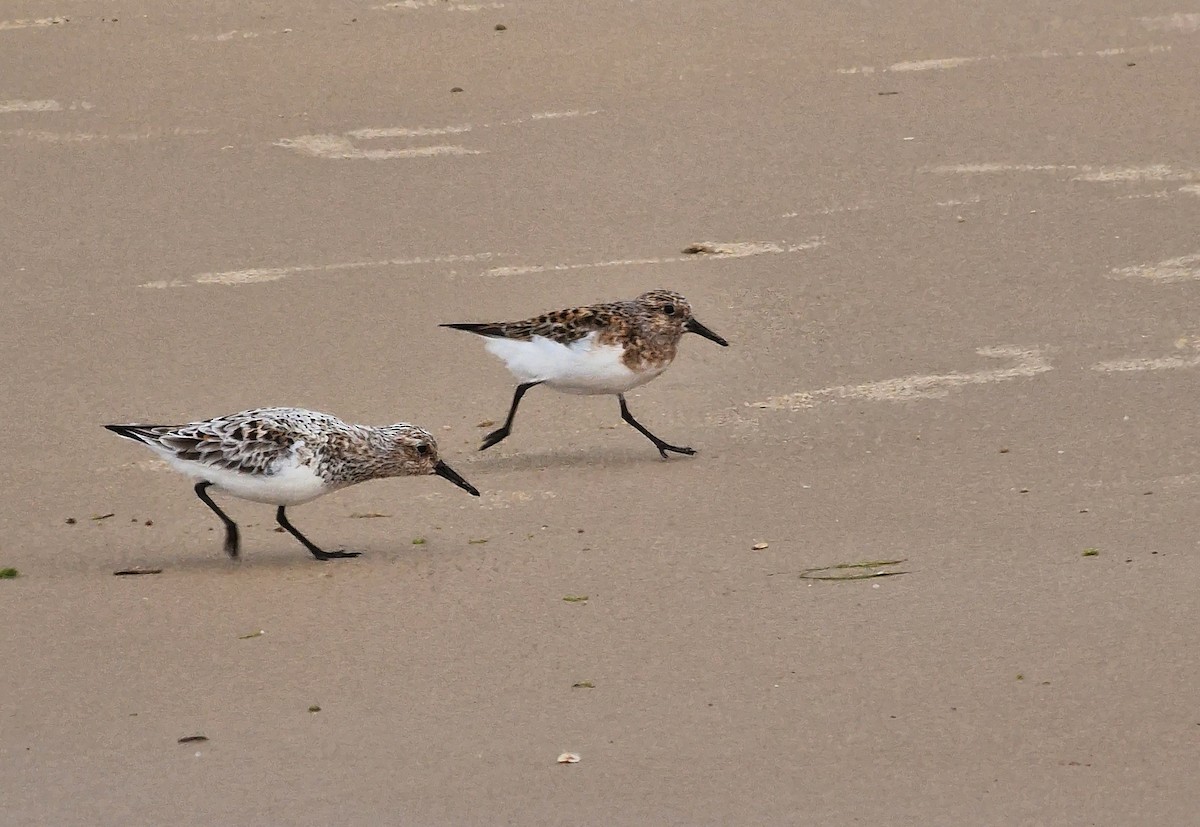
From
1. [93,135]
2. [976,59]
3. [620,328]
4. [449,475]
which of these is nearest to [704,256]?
A: [620,328]

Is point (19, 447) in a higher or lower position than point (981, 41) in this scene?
lower

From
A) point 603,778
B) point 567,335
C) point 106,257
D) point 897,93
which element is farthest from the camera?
point 897,93

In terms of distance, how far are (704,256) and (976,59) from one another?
14.0ft

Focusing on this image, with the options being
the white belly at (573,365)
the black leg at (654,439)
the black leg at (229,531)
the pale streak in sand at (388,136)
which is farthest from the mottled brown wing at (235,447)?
the pale streak in sand at (388,136)

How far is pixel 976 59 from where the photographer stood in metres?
15.0

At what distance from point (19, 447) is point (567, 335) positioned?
110 inches

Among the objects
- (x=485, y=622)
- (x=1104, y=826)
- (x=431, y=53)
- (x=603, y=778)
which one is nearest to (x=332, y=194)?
(x=431, y=53)

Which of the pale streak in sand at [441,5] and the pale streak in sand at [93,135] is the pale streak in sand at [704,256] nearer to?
the pale streak in sand at [93,135]

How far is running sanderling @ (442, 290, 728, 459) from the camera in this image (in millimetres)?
9344

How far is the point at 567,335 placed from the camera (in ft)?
30.9

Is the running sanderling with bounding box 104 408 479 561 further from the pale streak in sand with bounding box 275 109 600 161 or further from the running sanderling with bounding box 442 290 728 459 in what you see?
the pale streak in sand with bounding box 275 109 600 161

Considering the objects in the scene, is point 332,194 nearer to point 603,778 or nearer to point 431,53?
point 431,53

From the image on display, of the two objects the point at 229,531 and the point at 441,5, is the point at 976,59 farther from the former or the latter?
the point at 229,531

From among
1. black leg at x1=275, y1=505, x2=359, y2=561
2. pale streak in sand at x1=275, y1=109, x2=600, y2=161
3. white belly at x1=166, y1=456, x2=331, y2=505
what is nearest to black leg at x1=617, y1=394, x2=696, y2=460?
black leg at x1=275, y1=505, x2=359, y2=561
